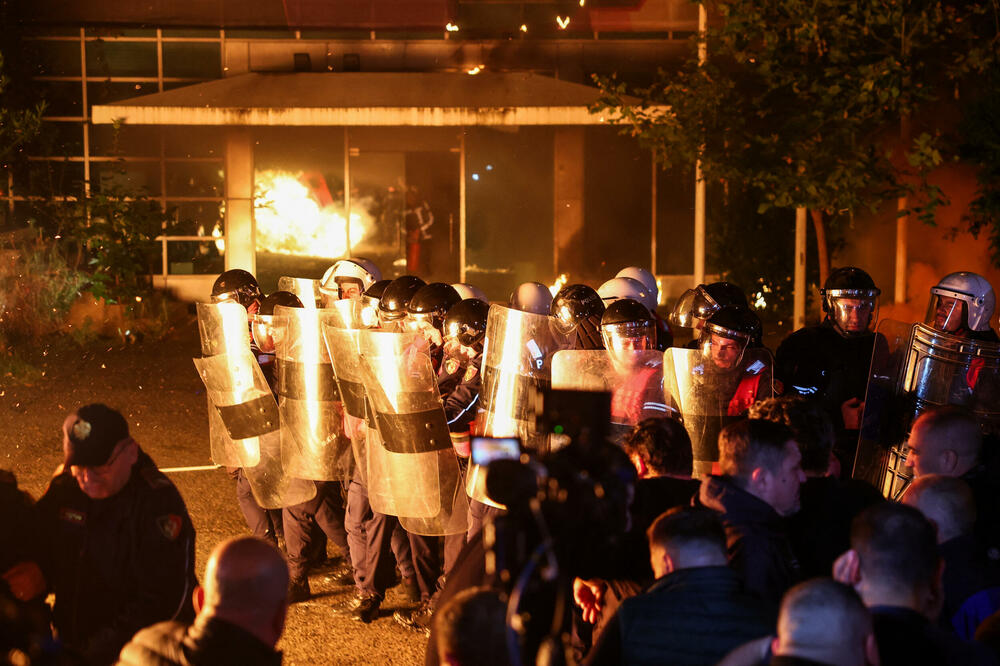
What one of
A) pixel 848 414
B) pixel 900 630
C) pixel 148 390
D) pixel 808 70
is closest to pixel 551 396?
pixel 900 630

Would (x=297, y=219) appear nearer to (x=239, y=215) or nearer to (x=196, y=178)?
(x=239, y=215)

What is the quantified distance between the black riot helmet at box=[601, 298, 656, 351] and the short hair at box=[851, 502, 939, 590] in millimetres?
2708

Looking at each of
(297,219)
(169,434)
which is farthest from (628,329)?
(297,219)

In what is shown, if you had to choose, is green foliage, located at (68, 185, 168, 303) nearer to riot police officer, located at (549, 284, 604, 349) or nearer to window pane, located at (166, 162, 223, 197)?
window pane, located at (166, 162, 223, 197)

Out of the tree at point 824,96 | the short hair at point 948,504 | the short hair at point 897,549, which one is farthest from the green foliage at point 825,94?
the short hair at point 897,549

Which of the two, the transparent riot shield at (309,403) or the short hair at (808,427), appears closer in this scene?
the short hair at (808,427)

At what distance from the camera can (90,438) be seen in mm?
3854

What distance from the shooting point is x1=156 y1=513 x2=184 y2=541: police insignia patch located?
12.9 feet

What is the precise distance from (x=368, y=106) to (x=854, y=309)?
13.1m

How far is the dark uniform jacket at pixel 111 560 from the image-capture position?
3.90 meters

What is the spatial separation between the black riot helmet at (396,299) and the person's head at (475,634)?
4606mm

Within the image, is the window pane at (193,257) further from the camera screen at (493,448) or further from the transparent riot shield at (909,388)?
the camera screen at (493,448)

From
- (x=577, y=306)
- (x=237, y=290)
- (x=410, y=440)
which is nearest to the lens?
(x=410, y=440)

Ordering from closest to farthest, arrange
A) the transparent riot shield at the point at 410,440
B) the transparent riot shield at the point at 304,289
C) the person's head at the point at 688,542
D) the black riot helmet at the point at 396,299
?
the person's head at the point at 688,542, the transparent riot shield at the point at 410,440, the black riot helmet at the point at 396,299, the transparent riot shield at the point at 304,289
